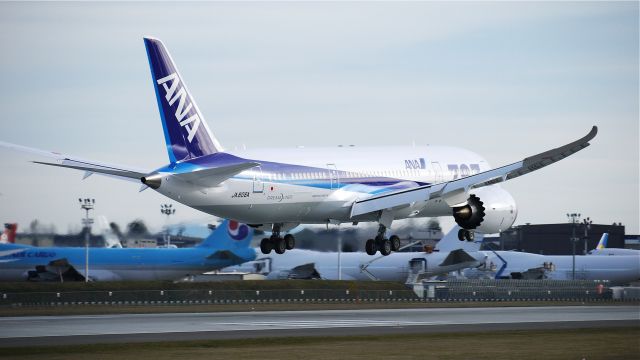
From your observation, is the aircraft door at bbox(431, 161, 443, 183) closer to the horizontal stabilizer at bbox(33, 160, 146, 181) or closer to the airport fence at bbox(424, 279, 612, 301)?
the horizontal stabilizer at bbox(33, 160, 146, 181)

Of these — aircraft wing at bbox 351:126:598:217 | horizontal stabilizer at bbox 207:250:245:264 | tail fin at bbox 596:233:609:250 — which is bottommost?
horizontal stabilizer at bbox 207:250:245:264

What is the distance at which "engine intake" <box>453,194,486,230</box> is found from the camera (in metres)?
59.5

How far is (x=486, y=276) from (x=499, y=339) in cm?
8036

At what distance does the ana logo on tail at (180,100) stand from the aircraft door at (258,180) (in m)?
3.74

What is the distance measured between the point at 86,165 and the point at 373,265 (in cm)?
7528

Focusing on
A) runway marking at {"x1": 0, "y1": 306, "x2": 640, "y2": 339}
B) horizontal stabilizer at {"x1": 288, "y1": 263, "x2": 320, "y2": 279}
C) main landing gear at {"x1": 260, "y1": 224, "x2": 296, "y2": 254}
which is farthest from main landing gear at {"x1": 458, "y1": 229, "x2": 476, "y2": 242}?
horizontal stabilizer at {"x1": 288, "y1": 263, "x2": 320, "y2": 279}

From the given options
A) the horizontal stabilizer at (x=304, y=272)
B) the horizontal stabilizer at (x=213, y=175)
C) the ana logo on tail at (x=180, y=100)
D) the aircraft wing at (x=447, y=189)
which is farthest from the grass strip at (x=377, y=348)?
the horizontal stabilizer at (x=304, y=272)

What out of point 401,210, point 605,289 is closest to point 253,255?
point 605,289

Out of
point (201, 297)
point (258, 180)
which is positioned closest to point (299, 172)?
point (258, 180)

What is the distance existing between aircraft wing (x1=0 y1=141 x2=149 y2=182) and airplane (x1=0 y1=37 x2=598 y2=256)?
0.05 meters

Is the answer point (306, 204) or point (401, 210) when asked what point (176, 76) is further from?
point (401, 210)

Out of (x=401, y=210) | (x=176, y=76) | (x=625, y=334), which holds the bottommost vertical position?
(x=625, y=334)

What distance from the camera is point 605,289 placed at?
10881 centimetres

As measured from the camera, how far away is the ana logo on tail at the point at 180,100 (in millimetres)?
52031
